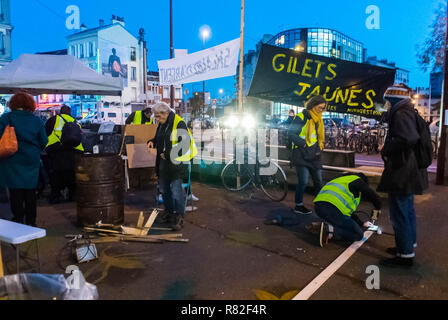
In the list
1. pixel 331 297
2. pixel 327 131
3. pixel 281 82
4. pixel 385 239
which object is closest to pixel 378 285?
pixel 331 297

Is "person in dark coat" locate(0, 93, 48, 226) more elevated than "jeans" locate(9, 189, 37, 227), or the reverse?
"person in dark coat" locate(0, 93, 48, 226)

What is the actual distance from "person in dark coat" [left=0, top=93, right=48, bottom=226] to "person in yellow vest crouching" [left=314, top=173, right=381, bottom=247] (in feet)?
13.0

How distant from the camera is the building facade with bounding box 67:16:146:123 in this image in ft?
156

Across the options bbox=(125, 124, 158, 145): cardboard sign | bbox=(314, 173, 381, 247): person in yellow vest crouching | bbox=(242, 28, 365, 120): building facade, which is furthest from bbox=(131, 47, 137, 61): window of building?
bbox=(314, 173, 381, 247): person in yellow vest crouching

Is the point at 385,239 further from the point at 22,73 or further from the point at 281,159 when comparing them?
the point at 22,73

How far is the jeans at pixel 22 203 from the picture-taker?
5203mm

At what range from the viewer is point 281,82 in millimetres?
7605

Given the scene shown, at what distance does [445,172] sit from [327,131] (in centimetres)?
1167

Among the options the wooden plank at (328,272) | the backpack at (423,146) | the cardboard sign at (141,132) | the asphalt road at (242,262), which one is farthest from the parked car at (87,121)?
the backpack at (423,146)

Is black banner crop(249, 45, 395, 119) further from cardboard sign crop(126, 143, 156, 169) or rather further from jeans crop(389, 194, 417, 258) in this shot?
jeans crop(389, 194, 417, 258)

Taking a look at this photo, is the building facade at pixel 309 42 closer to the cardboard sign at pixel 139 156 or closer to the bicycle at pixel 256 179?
the bicycle at pixel 256 179

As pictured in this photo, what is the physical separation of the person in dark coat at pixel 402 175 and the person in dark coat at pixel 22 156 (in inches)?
179

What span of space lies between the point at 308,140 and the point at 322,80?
1725 millimetres

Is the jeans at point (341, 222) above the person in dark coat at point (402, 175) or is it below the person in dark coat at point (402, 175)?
below
